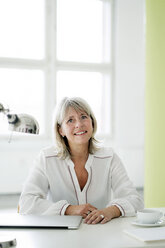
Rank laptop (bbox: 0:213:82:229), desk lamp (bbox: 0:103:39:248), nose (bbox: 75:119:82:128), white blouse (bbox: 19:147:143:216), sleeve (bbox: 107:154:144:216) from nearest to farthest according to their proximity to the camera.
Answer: desk lamp (bbox: 0:103:39:248) → laptop (bbox: 0:213:82:229) → sleeve (bbox: 107:154:144:216) → white blouse (bbox: 19:147:143:216) → nose (bbox: 75:119:82:128)

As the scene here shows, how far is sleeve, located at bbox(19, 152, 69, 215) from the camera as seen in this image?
2.12m

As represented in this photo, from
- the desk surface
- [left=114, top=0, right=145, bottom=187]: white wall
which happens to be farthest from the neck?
[left=114, top=0, right=145, bottom=187]: white wall

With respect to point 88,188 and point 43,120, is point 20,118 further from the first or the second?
point 43,120

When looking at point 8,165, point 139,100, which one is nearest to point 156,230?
point 8,165

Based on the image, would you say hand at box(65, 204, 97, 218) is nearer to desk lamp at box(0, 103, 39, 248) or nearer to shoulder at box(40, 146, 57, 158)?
→ shoulder at box(40, 146, 57, 158)

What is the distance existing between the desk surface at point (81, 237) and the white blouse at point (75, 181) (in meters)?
0.60

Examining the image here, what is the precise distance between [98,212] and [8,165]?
5.20m

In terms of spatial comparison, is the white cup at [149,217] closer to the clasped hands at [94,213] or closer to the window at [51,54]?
the clasped hands at [94,213]

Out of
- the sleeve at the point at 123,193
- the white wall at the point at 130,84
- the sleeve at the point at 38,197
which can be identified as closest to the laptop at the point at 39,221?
the sleeve at the point at 38,197

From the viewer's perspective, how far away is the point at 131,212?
2.10 m

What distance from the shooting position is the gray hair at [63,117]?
2516mm

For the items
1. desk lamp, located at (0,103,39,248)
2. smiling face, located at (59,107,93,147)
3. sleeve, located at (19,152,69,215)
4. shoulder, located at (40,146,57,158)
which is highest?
desk lamp, located at (0,103,39,248)

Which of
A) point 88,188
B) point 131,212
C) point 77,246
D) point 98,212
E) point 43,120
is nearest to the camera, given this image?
point 77,246

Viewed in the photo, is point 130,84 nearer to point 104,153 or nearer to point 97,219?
point 104,153
